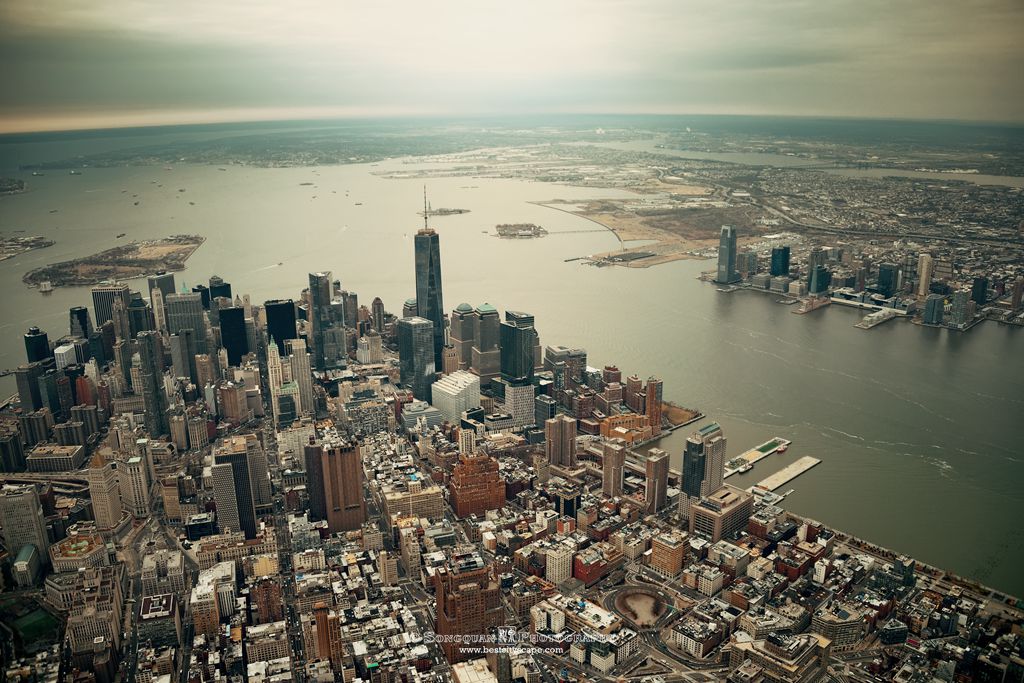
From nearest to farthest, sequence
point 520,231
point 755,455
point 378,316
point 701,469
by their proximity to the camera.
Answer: point 701,469 < point 755,455 < point 378,316 < point 520,231

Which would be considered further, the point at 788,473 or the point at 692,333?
the point at 692,333

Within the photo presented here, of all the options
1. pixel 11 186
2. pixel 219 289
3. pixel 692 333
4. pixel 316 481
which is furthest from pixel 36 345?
pixel 692 333

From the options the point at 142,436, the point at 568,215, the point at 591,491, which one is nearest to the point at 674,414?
the point at 591,491

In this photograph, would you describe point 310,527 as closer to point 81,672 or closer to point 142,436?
point 81,672

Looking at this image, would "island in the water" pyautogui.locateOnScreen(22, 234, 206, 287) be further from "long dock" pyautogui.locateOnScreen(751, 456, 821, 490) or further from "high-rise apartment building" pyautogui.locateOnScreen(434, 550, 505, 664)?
"long dock" pyautogui.locateOnScreen(751, 456, 821, 490)

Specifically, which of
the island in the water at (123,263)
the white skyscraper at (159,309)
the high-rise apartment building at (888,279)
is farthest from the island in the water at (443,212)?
the high-rise apartment building at (888,279)

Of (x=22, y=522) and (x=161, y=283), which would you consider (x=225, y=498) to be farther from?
(x=161, y=283)
